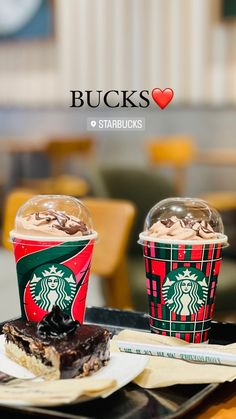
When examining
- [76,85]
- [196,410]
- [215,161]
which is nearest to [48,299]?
[196,410]

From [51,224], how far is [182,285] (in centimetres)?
23

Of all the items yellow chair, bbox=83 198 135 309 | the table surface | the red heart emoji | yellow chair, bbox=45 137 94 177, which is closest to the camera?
the table surface

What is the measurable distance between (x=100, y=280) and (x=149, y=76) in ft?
14.7

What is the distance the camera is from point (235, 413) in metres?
0.90

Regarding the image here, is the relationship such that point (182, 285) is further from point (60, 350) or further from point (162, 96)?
point (162, 96)

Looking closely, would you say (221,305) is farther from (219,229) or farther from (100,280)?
(219,229)

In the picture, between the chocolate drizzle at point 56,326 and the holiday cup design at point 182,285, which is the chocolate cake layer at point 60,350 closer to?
the chocolate drizzle at point 56,326

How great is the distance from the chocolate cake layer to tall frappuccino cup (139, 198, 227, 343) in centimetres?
19

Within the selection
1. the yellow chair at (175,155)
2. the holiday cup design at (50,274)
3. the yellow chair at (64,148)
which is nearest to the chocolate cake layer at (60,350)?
the holiday cup design at (50,274)

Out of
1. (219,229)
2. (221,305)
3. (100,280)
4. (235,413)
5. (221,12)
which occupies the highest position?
(221,12)

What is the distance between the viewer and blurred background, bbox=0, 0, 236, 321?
5.95 meters

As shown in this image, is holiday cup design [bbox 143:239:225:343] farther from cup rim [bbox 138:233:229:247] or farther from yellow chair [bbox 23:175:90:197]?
yellow chair [bbox 23:175:90:197]

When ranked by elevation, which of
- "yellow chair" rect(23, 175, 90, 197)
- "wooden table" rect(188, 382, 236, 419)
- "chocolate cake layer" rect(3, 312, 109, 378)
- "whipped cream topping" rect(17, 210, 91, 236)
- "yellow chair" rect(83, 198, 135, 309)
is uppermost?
"whipped cream topping" rect(17, 210, 91, 236)

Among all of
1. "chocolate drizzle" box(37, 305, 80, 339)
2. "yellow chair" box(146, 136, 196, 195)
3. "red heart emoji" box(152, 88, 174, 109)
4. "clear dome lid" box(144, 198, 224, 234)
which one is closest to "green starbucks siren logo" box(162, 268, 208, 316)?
"clear dome lid" box(144, 198, 224, 234)
